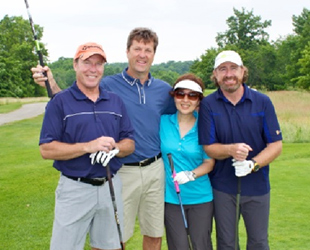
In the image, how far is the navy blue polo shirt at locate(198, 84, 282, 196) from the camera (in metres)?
3.30

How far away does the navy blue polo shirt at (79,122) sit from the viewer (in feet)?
9.50

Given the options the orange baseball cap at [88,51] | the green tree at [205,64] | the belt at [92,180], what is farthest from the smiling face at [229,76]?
the green tree at [205,64]

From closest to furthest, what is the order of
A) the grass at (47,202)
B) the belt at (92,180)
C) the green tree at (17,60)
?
1. the belt at (92,180)
2. the grass at (47,202)
3. the green tree at (17,60)

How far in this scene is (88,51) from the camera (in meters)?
3.04

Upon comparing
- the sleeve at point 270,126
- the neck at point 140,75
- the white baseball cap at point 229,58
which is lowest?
the sleeve at point 270,126

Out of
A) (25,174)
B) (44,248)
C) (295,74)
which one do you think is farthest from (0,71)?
(44,248)

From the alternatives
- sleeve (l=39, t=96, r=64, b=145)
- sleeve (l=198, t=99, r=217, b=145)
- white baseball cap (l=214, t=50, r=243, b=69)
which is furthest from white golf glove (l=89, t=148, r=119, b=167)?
white baseball cap (l=214, t=50, r=243, b=69)

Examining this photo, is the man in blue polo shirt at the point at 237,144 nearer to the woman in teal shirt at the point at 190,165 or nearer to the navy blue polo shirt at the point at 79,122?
the woman in teal shirt at the point at 190,165

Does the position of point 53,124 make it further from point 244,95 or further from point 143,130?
point 244,95

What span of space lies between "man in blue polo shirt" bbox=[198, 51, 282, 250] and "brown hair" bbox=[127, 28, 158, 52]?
658 millimetres

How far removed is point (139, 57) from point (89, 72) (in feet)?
2.41

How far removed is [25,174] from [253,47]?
58.2 m

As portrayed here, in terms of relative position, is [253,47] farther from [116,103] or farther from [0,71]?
[116,103]

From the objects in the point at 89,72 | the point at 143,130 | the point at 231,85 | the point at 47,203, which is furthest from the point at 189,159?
the point at 47,203
